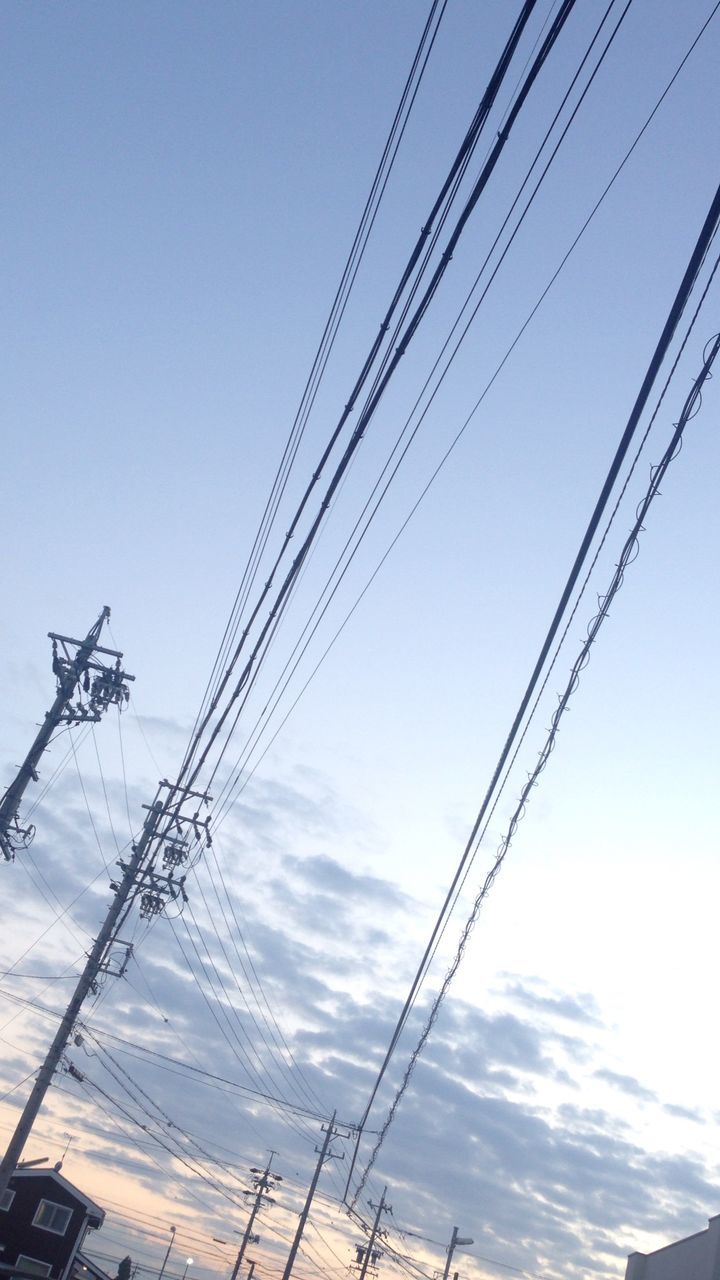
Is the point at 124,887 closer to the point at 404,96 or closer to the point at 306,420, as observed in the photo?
the point at 306,420

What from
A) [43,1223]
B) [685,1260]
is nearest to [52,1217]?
[43,1223]

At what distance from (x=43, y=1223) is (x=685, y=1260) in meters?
25.7

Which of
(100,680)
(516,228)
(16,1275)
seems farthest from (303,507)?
(16,1275)

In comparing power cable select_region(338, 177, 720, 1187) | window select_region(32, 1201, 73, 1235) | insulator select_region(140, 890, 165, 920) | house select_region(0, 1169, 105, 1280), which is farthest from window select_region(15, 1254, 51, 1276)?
power cable select_region(338, 177, 720, 1187)

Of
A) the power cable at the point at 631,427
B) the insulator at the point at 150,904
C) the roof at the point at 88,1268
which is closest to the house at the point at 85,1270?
the roof at the point at 88,1268

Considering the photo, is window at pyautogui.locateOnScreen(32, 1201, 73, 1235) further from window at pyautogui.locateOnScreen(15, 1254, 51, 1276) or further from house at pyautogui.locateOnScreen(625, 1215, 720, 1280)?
house at pyautogui.locateOnScreen(625, 1215, 720, 1280)

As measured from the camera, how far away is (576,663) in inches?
390

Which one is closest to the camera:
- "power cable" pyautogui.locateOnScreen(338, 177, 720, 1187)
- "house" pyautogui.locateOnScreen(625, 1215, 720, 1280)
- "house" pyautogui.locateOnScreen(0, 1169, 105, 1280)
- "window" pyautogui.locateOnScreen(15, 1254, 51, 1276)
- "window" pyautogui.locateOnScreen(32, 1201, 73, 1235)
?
"power cable" pyautogui.locateOnScreen(338, 177, 720, 1187)

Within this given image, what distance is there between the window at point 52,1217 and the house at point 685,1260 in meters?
22.2

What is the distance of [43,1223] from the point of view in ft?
126

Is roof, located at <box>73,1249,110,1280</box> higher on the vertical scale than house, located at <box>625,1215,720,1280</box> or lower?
lower

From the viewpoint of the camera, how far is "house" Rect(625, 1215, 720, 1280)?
71.0ft

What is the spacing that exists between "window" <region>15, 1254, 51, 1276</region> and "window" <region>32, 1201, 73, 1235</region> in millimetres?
1037

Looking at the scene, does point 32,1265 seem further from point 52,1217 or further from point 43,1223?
point 52,1217
